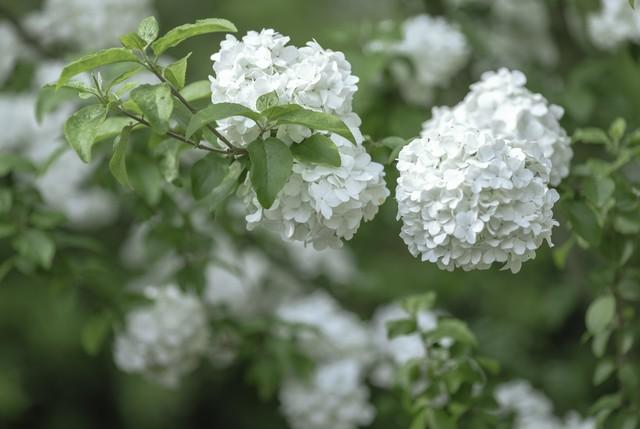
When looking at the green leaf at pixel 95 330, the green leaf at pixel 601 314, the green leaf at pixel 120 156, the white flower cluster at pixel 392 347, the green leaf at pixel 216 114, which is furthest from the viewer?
the white flower cluster at pixel 392 347

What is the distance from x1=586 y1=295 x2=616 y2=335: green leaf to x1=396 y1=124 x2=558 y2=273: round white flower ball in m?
0.57

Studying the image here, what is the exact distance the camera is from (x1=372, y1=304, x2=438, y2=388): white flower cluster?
8.74 ft

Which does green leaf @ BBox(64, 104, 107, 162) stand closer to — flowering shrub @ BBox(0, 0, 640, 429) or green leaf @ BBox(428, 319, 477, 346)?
flowering shrub @ BBox(0, 0, 640, 429)

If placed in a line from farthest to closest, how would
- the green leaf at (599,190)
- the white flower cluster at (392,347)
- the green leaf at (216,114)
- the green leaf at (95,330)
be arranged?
1. the white flower cluster at (392,347)
2. the green leaf at (95,330)
3. the green leaf at (599,190)
4. the green leaf at (216,114)

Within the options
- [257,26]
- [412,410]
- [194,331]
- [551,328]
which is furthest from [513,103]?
[257,26]

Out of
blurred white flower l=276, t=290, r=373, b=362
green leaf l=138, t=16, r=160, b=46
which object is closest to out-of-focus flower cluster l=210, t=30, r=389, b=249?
green leaf l=138, t=16, r=160, b=46

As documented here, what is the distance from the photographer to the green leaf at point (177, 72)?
4.93 ft

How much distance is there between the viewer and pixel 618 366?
208 cm

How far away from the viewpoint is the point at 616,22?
2654 millimetres

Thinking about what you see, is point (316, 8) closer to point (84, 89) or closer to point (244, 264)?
point (244, 264)

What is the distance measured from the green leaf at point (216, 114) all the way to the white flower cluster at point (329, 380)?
1.26 m

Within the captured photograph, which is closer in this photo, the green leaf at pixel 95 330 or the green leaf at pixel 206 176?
the green leaf at pixel 206 176

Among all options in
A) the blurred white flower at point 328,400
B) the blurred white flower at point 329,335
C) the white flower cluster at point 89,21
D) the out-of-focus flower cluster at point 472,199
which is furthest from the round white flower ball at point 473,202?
the white flower cluster at point 89,21

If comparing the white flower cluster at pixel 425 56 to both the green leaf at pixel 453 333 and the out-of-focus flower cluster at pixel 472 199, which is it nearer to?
the green leaf at pixel 453 333
